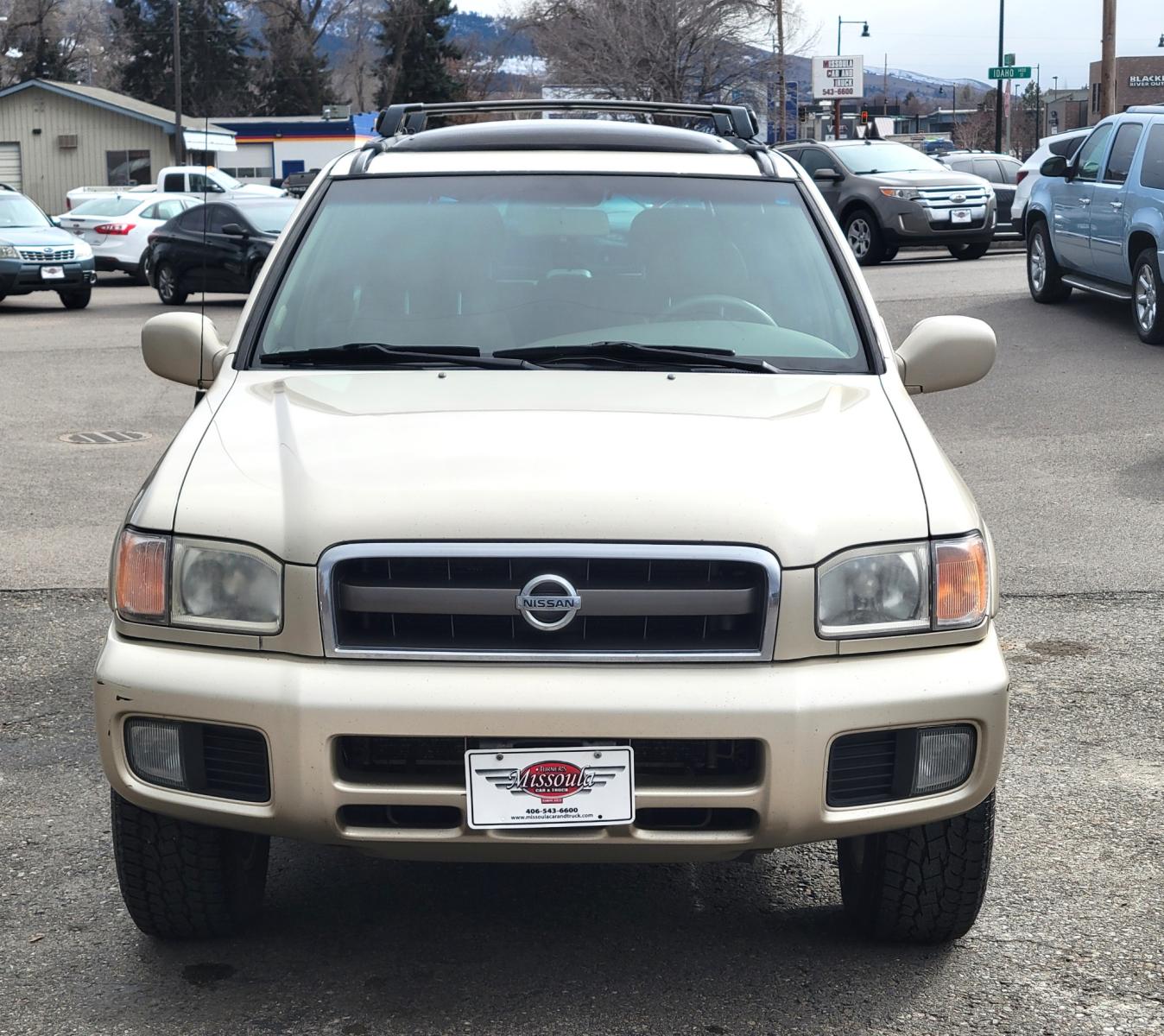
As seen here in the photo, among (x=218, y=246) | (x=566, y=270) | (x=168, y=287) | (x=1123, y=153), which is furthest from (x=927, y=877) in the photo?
(x=168, y=287)

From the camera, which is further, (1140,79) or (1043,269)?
(1140,79)

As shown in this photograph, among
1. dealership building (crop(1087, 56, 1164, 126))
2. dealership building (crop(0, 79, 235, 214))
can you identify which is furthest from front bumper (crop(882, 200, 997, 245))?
dealership building (crop(1087, 56, 1164, 126))

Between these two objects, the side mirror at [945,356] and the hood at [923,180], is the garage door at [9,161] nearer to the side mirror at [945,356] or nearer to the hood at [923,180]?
the hood at [923,180]

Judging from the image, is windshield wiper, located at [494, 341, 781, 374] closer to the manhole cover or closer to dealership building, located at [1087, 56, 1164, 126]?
the manhole cover

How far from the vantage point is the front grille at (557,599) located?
9.98 feet

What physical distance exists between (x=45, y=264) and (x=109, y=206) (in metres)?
7.11

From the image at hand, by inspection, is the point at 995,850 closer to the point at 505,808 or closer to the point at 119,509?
the point at 505,808

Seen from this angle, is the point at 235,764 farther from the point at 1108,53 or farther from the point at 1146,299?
the point at 1108,53

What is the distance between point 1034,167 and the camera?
18359 mm

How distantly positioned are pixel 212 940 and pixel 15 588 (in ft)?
12.5

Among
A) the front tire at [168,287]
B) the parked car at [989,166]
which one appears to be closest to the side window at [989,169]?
the parked car at [989,166]

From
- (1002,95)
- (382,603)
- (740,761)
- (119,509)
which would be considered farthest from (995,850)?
(1002,95)

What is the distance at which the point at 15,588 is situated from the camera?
22.7 feet

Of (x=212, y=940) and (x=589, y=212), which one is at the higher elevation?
(x=589, y=212)
